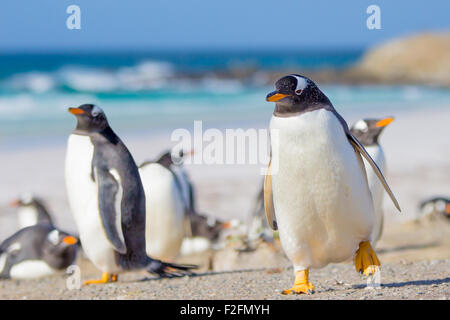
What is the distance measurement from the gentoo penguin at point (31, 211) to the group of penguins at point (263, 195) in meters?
1.61

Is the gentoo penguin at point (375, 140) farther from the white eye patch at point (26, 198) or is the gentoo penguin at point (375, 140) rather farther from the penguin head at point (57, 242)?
the white eye patch at point (26, 198)

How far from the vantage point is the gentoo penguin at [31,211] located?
8648mm

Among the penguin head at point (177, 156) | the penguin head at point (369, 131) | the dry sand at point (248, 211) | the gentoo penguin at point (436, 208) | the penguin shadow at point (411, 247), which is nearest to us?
the dry sand at point (248, 211)

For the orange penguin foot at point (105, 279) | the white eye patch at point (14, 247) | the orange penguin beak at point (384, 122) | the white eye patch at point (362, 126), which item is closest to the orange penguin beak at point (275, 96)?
the orange penguin foot at point (105, 279)

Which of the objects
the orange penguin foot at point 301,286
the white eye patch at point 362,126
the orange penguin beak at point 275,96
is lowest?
the orange penguin foot at point 301,286

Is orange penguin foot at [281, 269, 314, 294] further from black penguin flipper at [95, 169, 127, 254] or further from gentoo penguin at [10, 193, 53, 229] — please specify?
gentoo penguin at [10, 193, 53, 229]

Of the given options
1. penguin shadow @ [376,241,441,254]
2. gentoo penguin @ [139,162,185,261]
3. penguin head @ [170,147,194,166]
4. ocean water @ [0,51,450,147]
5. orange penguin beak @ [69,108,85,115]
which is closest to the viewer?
orange penguin beak @ [69,108,85,115]

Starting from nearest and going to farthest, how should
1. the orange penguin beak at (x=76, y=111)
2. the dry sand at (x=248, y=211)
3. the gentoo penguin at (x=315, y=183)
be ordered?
the gentoo penguin at (x=315, y=183) → the dry sand at (x=248, y=211) → the orange penguin beak at (x=76, y=111)

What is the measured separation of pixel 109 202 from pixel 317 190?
1.72 m

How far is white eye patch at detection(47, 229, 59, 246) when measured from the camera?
6852 mm

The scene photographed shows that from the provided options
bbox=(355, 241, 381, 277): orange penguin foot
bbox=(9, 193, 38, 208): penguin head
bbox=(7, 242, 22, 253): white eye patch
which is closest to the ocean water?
bbox=(9, 193, 38, 208): penguin head

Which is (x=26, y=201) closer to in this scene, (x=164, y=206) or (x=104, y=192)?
(x=164, y=206)

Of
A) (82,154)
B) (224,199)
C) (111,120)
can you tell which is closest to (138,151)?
(224,199)

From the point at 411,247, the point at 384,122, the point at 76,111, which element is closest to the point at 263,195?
the point at 384,122
